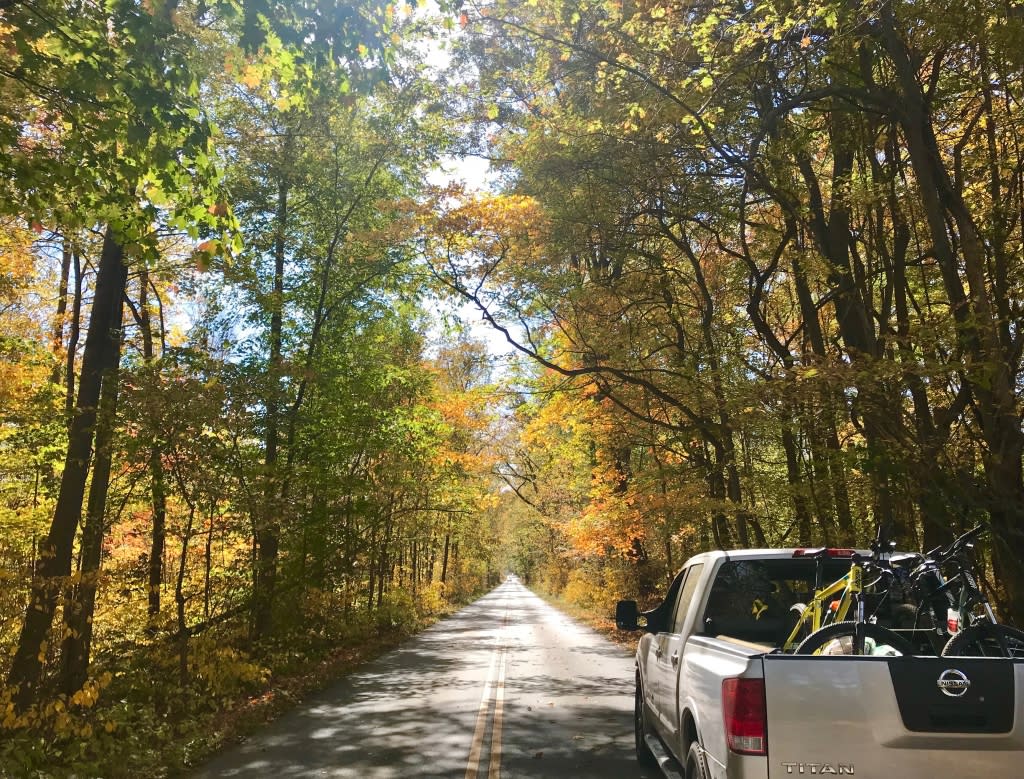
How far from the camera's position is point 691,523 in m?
17.7

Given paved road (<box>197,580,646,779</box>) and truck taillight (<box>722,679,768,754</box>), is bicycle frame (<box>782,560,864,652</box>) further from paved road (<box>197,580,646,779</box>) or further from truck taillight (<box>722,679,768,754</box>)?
paved road (<box>197,580,646,779</box>)

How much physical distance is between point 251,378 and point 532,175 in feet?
20.8

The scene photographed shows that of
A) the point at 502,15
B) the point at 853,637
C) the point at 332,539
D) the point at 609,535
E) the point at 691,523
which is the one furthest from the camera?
the point at 609,535

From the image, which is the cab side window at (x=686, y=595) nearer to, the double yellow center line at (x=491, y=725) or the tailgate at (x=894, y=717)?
the tailgate at (x=894, y=717)

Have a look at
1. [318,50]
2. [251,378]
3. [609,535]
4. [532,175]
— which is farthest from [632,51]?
[609,535]

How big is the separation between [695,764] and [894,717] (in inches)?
55.2

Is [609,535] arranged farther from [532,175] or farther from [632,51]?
[632,51]

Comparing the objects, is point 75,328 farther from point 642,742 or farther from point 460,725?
point 642,742

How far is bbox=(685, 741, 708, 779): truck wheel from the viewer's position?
12.6ft

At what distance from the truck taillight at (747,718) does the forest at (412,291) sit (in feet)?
4.62

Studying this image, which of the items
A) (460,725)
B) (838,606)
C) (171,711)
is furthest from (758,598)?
(171,711)

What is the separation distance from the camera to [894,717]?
2.98 metres

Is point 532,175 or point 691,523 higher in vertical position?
point 532,175

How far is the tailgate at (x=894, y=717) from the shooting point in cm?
295
